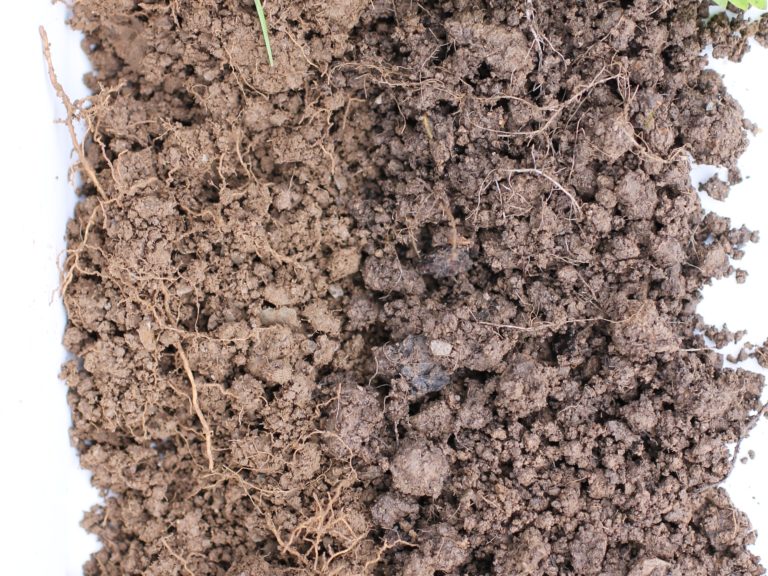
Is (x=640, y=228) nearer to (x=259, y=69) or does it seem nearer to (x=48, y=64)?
(x=259, y=69)

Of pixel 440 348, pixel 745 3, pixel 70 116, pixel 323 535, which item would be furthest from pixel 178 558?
pixel 745 3

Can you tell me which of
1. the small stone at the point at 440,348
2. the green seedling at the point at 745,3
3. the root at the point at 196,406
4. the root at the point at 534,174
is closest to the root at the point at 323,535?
the root at the point at 196,406

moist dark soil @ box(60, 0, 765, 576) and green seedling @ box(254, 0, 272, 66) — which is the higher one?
green seedling @ box(254, 0, 272, 66)

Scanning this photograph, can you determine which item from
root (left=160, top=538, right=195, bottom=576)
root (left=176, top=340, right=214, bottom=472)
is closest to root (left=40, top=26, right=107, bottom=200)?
root (left=176, top=340, right=214, bottom=472)

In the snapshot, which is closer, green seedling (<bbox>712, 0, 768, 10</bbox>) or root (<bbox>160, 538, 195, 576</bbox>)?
green seedling (<bbox>712, 0, 768, 10</bbox>)

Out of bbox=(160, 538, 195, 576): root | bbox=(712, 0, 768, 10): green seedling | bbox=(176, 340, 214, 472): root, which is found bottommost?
bbox=(160, 538, 195, 576): root

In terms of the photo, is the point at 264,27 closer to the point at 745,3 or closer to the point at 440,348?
the point at 440,348

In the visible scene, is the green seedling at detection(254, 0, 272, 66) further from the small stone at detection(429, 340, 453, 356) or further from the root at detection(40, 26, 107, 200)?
the small stone at detection(429, 340, 453, 356)

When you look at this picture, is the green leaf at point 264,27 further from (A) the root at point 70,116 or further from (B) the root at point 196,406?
(B) the root at point 196,406
